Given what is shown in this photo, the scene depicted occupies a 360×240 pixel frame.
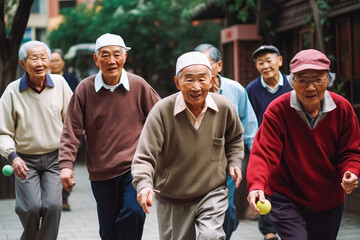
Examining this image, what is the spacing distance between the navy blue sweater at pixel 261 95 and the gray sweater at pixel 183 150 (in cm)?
273

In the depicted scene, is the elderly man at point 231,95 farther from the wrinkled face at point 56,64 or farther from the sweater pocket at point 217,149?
the wrinkled face at point 56,64

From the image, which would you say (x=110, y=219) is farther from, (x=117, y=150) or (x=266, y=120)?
(x=266, y=120)

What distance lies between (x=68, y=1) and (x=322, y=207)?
5232 centimetres

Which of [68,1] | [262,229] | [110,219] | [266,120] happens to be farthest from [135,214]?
[68,1]

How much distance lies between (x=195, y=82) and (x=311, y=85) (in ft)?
2.63

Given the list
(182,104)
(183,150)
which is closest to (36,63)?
(182,104)

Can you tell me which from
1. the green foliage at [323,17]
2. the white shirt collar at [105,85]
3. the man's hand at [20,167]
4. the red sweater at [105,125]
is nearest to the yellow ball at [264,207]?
the red sweater at [105,125]

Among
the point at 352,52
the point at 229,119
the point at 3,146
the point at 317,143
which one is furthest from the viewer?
the point at 352,52

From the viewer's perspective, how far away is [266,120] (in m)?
5.08

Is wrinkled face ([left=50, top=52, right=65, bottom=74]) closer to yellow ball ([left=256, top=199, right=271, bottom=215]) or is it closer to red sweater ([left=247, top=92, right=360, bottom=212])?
red sweater ([left=247, top=92, right=360, bottom=212])

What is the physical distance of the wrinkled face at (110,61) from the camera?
641 cm

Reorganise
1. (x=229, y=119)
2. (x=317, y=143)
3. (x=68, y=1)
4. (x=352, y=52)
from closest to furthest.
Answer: (x=317, y=143) < (x=229, y=119) < (x=352, y=52) < (x=68, y=1)

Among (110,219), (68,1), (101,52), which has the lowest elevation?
(110,219)

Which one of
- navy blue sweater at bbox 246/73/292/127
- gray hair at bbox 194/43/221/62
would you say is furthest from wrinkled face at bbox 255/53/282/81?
gray hair at bbox 194/43/221/62
